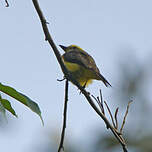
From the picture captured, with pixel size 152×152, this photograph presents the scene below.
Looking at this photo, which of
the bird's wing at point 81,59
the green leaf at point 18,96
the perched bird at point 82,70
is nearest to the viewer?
the green leaf at point 18,96

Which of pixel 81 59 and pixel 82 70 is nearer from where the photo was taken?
pixel 82 70

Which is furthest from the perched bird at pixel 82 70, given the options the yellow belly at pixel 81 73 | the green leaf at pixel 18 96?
the green leaf at pixel 18 96

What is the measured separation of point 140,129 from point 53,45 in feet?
34.5

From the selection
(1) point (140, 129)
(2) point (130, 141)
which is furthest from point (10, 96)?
(1) point (140, 129)

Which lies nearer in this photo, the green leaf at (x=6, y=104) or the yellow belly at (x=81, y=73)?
the green leaf at (x=6, y=104)

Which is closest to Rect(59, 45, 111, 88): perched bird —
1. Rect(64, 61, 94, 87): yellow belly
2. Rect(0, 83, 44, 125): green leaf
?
Rect(64, 61, 94, 87): yellow belly

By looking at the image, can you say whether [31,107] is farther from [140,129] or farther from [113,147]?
[140,129]

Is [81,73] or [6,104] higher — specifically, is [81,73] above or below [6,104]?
below

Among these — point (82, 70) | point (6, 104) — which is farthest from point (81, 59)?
point (6, 104)

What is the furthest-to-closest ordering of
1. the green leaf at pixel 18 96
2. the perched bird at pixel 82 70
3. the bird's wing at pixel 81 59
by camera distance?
1. the bird's wing at pixel 81 59
2. the perched bird at pixel 82 70
3. the green leaf at pixel 18 96

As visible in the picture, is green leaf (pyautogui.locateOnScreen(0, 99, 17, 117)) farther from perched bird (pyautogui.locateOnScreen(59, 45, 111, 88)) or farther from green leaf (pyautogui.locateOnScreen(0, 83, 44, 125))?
perched bird (pyautogui.locateOnScreen(59, 45, 111, 88))

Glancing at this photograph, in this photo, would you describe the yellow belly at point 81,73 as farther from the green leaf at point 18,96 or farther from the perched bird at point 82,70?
the green leaf at point 18,96

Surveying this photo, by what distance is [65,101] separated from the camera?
234 cm

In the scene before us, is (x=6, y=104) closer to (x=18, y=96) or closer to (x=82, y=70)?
(x=18, y=96)
